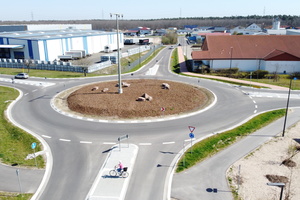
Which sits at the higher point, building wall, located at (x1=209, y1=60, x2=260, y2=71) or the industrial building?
the industrial building

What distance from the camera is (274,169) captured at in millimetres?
18094

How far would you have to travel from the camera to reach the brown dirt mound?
27500 mm

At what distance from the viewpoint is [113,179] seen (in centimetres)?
1664

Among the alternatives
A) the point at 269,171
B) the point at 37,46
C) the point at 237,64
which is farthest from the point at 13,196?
the point at 37,46

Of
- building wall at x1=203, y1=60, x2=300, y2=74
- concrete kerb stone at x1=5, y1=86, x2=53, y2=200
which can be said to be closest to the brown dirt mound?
concrete kerb stone at x1=5, y1=86, x2=53, y2=200

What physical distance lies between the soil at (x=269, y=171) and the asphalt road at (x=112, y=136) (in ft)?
14.8

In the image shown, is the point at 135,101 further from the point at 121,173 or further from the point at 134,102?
the point at 121,173

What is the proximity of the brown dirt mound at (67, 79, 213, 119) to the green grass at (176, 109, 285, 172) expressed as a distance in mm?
6291

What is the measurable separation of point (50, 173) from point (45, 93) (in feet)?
69.9

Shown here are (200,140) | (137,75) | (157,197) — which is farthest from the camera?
(137,75)

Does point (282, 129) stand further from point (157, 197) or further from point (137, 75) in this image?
point (137, 75)

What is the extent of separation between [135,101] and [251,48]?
123ft

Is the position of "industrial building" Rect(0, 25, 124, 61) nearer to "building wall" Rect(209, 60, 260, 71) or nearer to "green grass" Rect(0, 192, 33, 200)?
"building wall" Rect(209, 60, 260, 71)

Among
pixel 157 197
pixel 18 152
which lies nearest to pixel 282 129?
pixel 157 197
